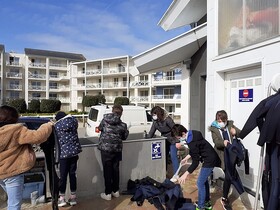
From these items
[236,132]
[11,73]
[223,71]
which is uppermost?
[11,73]

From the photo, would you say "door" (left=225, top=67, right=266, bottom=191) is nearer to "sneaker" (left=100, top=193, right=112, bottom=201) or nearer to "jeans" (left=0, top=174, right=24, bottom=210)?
"sneaker" (left=100, top=193, right=112, bottom=201)

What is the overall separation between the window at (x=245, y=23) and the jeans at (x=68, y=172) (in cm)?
357

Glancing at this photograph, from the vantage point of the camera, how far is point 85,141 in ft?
20.2

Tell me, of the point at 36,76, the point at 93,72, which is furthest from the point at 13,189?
the point at 36,76

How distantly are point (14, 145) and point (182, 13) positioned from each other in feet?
20.6

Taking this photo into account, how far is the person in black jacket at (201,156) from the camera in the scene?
3.78 m

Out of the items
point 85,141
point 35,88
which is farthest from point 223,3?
point 35,88

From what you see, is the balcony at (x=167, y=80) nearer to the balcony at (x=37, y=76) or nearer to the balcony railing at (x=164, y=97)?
the balcony railing at (x=164, y=97)

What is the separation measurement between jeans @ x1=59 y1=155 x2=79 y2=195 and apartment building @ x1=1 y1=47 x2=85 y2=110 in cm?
5244

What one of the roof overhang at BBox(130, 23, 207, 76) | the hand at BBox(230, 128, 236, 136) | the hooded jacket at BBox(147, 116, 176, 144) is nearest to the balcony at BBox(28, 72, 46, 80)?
the roof overhang at BBox(130, 23, 207, 76)

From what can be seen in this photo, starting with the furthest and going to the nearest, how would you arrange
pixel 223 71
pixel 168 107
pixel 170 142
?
pixel 168 107, pixel 170 142, pixel 223 71

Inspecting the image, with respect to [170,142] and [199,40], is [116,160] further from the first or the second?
[199,40]

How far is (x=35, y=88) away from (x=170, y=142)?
54.5 meters

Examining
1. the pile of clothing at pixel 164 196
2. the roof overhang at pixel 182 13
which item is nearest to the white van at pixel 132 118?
the roof overhang at pixel 182 13
